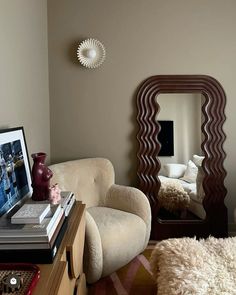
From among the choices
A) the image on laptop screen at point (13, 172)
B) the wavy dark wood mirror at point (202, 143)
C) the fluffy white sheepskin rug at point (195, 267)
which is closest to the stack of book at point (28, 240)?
the image on laptop screen at point (13, 172)

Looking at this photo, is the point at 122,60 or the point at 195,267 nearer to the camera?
the point at 195,267

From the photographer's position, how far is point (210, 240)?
1.84m

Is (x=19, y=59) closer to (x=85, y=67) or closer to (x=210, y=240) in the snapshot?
(x=85, y=67)

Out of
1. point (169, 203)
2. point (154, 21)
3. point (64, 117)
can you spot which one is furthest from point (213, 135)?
point (64, 117)

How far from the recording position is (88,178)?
111 inches

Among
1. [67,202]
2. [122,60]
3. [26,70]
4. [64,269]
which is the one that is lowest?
[64,269]

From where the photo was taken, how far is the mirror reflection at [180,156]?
301 centimetres

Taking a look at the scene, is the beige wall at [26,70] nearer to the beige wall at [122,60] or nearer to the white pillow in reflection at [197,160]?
the beige wall at [122,60]

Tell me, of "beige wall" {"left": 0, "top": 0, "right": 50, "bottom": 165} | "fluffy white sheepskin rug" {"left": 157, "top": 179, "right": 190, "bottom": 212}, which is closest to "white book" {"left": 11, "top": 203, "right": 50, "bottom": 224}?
"beige wall" {"left": 0, "top": 0, "right": 50, "bottom": 165}

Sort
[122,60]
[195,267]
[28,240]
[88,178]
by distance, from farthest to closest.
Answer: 1. [122,60]
2. [88,178]
3. [195,267]
4. [28,240]

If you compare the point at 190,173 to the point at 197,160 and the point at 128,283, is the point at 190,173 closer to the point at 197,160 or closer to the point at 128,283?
the point at 197,160

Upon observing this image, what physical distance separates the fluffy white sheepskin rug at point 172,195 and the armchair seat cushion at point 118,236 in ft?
2.09

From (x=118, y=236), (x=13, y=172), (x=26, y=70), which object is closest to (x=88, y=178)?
(x=118, y=236)

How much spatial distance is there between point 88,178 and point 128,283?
974 mm
